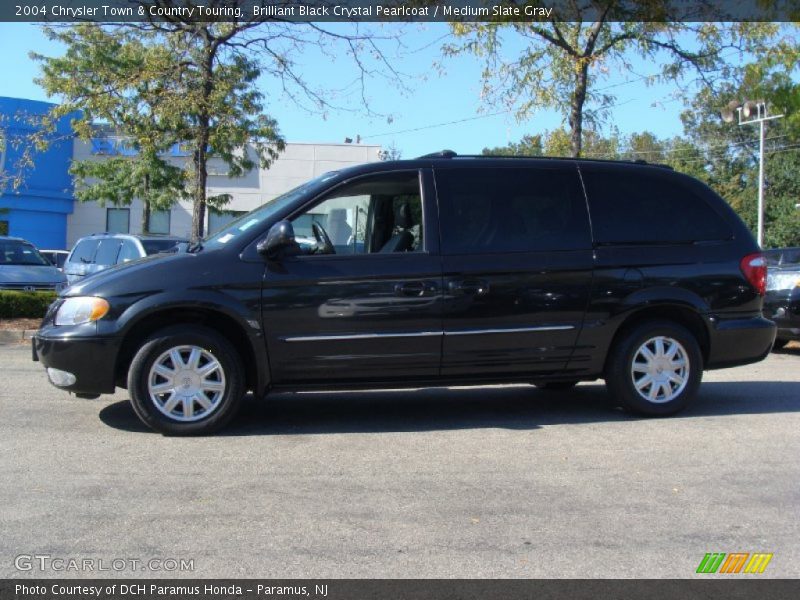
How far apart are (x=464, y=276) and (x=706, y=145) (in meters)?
57.5

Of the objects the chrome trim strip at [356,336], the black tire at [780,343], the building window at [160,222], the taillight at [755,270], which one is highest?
the building window at [160,222]

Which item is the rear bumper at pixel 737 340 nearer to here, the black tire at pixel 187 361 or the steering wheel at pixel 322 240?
the steering wheel at pixel 322 240

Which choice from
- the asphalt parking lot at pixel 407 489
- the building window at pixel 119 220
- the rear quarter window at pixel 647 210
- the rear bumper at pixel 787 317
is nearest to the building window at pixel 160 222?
the building window at pixel 119 220

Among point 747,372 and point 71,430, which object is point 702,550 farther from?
point 747,372

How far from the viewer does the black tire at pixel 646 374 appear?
642 cm

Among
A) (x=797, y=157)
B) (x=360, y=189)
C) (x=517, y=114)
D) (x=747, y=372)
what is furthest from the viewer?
(x=797, y=157)


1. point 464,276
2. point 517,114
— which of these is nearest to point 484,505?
point 464,276

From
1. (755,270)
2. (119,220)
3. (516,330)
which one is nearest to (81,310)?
(516,330)

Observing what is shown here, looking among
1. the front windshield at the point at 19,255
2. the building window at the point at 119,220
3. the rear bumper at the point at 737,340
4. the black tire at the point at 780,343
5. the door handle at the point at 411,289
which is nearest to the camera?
the door handle at the point at 411,289

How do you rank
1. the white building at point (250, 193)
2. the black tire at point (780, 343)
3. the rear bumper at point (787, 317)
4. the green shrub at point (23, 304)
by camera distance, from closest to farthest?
the rear bumper at point (787, 317)
the black tire at point (780, 343)
the green shrub at point (23, 304)
the white building at point (250, 193)

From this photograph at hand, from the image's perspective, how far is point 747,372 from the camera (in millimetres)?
9367

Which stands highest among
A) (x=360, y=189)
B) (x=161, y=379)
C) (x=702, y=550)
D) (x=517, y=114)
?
(x=517, y=114)

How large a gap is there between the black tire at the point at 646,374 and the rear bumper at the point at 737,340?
17cm

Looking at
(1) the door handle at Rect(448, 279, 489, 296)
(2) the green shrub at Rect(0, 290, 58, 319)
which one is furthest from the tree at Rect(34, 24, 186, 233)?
(1) the door handle at Rect(448, 279, 489, 296)
